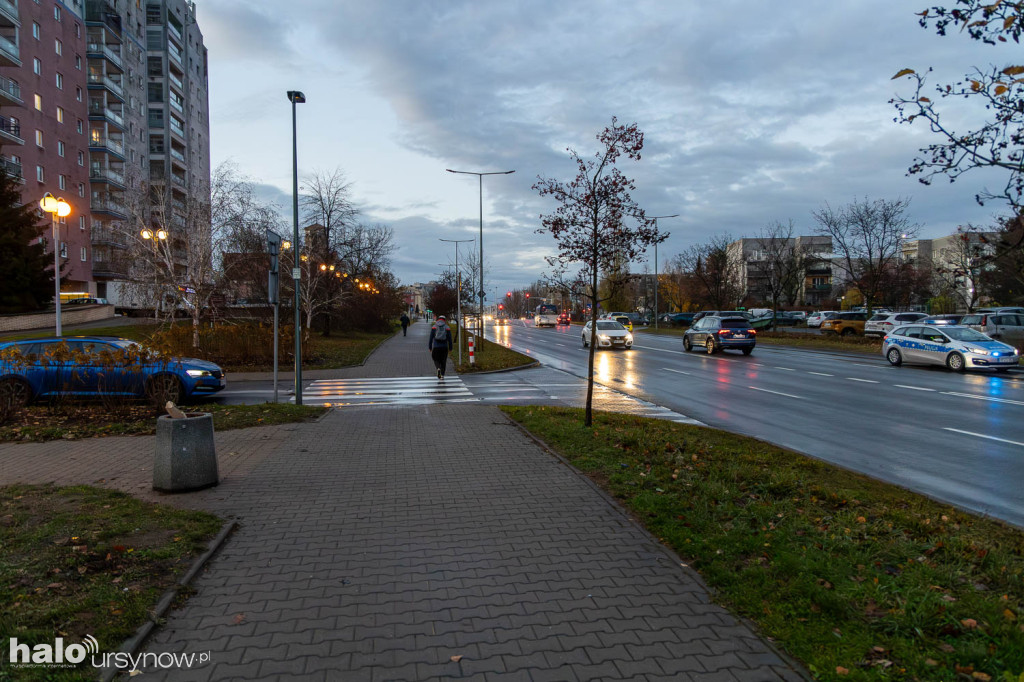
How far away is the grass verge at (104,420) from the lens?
940 cm

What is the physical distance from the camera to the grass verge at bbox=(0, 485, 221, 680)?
3219 mm

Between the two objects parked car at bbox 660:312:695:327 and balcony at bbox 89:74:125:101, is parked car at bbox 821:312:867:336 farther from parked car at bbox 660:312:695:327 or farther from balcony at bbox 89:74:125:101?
balcony at bbox 89:74:125:101

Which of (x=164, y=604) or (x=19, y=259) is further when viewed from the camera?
(x=19, y=259)

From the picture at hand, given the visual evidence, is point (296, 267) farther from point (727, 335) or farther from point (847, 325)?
point (847, 325)

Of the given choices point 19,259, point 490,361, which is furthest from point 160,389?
point 19,259

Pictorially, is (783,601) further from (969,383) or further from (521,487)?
(969,383)

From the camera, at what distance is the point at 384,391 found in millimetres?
15812

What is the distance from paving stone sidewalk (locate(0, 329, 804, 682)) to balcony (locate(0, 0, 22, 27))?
48.6 m

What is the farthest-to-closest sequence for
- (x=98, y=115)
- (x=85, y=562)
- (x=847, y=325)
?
(x=98, y=115) → (x=847, y=325) → (x=85, y=562)

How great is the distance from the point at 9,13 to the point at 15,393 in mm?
44758

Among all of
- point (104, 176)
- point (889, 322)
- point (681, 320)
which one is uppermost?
point (104, 176)

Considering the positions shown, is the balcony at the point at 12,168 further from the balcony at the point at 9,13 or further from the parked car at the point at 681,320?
the parked car at the point at 681,320

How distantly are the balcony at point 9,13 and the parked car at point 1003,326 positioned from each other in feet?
192

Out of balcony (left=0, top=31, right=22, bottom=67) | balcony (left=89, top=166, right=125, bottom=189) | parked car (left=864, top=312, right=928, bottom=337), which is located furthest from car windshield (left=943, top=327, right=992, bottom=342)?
balcony (left=89, top=166, right=125, bottom=189)
